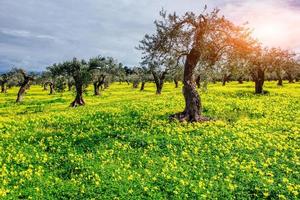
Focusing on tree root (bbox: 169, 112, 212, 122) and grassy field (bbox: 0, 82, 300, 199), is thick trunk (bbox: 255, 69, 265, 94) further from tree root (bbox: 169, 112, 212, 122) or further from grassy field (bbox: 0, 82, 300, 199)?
tree root (bbox: 169, 112, 212, 122)

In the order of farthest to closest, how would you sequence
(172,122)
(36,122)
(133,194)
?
(36,122)
(172,122)
(133,194)

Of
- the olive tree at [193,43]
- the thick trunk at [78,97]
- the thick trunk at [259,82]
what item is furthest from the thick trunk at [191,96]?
the thick trunk at [259,82]

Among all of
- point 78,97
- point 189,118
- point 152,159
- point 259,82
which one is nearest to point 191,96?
point 189,118

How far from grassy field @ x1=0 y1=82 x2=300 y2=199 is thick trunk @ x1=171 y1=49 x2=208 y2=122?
1.67 metres

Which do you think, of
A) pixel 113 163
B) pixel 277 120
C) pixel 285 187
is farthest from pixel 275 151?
pixel 277 120

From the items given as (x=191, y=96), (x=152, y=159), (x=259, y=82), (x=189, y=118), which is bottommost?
(x=152, y=159)

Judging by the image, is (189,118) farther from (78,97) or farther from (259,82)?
(259,82)

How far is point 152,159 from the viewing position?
20.2m

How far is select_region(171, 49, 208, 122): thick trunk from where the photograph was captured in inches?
1232

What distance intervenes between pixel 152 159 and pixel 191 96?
506 inches

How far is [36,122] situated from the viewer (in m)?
33.7

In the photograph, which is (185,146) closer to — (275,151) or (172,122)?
(275,151)

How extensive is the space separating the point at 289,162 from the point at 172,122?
11.9m

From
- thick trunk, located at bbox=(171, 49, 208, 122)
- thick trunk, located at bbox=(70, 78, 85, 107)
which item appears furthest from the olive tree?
thick trunk, located at bbox=(70, 78, 85, 107)
